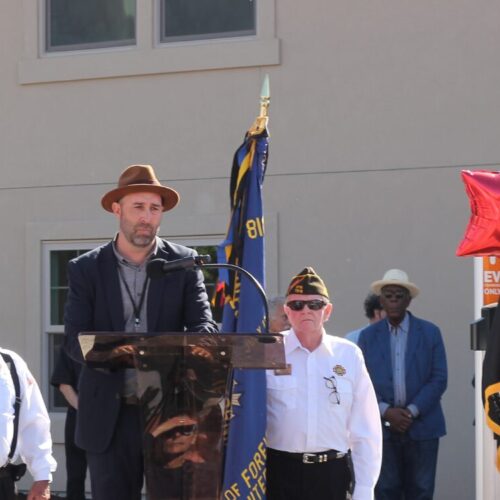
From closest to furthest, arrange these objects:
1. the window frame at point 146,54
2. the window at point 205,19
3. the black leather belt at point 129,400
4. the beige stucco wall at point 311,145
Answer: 1. the black leather belt at point 129,400
2. the beige stucco wall at point 311,145
3. the window frame at point 146,54
4. the window at point 205,19

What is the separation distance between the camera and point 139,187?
16.7 feet

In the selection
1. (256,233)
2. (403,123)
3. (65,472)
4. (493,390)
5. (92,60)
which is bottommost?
(65,472)

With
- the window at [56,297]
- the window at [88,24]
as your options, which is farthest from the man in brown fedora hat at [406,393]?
the window at [88,24]

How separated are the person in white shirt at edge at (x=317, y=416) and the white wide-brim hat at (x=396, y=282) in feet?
10.1

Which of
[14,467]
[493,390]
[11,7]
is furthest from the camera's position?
[11,7]

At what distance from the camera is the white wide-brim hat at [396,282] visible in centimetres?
844

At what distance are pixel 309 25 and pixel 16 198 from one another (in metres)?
3.19

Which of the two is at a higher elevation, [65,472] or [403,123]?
[403,123]

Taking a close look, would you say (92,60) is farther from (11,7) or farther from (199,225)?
(199,225)

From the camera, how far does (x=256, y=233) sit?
5.68m

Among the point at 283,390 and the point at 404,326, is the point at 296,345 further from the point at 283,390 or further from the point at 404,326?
the point at 404,326

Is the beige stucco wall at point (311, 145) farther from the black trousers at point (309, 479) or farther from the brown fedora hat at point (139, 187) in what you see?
the brown fedora hat at point (139, 187)

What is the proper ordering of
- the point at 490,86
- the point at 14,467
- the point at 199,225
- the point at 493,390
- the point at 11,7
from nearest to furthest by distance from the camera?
the point at 493,390 → the point at 14,467 → the point at 490,86 → the point at 199,225 → the point at 11,7

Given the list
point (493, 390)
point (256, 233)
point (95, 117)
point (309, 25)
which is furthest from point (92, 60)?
point (493, 390)
